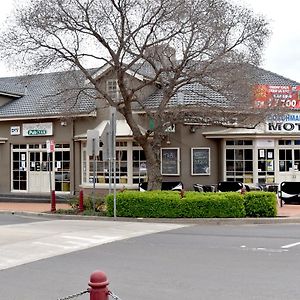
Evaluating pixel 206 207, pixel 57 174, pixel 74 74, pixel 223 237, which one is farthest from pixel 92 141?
pixel 57 174

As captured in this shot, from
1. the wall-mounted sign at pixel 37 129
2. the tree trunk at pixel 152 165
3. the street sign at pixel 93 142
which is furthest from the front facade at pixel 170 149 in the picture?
the street sign at pixel 93 142

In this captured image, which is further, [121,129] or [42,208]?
[121,129]

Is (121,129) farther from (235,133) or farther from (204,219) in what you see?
(204,219)

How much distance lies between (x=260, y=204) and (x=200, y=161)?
25.7ft

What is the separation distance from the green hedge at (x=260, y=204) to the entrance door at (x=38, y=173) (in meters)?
13.8

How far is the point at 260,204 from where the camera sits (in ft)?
59.6

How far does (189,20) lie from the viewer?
1806 cm

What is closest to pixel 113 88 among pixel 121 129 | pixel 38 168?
pixel 121 129

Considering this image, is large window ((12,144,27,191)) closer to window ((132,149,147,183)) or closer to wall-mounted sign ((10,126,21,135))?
wall-mounted sign ((10,126,21,135))

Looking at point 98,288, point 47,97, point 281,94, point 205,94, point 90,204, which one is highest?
point 281,94

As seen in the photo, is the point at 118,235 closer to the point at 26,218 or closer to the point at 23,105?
the point at 26,218

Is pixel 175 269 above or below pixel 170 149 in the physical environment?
below

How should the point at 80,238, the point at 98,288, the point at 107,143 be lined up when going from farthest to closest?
the point at 107,143 < the point at 80,238 < the point at 98,288

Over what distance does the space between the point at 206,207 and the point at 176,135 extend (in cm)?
811
